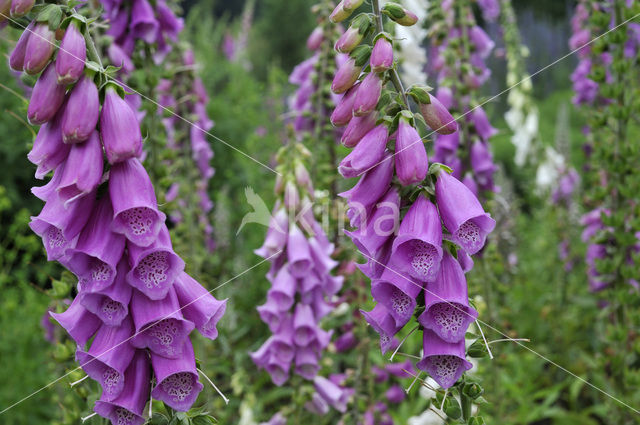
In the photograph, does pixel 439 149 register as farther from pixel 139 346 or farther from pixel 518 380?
pixel 139 346

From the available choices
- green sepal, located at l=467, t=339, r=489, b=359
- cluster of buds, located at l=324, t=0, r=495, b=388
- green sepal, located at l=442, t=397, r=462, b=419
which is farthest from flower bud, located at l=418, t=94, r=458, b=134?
green sepal, located at l=442, t=397, r=462, b=419

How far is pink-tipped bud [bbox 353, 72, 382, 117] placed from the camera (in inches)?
44.4

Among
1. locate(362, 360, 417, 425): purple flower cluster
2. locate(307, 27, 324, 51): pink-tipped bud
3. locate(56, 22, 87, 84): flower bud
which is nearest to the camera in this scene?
locate(56, 22, 87, 84): flower bud

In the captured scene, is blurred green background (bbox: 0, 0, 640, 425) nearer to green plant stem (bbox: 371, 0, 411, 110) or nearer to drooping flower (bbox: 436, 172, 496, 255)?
green plant stem (bbox: 371, 0, 411, 110)

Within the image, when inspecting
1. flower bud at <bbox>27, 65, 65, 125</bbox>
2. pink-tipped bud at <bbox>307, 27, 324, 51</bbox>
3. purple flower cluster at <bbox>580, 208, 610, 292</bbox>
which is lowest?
purple flower cluster at <bbox>580, 208, 610, 292</bbox>

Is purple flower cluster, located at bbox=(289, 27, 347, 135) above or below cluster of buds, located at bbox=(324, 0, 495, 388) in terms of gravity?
below

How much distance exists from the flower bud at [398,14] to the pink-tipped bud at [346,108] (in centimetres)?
15

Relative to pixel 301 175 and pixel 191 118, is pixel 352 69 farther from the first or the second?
pixel 191 118

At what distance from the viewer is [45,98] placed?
1048 mm

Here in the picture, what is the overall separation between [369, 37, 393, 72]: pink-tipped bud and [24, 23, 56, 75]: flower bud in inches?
22.8

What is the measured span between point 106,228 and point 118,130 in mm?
185

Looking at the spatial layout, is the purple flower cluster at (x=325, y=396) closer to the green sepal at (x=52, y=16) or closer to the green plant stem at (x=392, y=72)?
the green plant stem at (x=392, y=72)

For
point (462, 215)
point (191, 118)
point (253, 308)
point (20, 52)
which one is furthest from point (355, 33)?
point (253, 308)

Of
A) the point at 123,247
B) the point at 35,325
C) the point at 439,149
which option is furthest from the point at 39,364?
the point at 123,247
